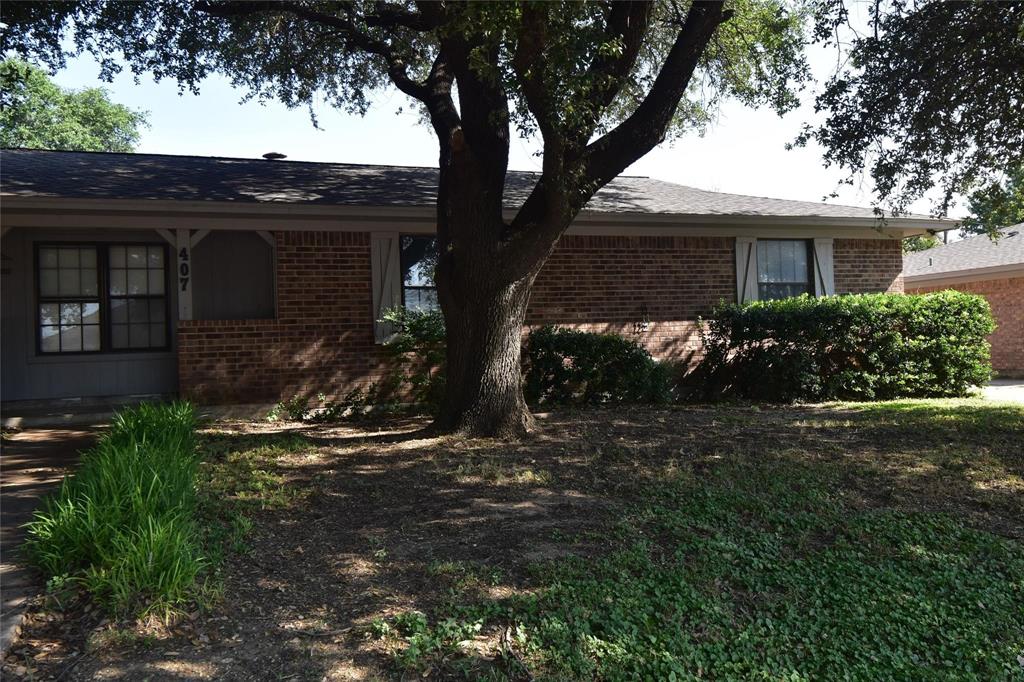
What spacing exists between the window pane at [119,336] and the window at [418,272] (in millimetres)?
3940

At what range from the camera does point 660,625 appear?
383 cm

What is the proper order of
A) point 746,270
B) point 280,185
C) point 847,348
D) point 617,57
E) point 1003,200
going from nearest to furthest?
point 617,57, point 1003,200, point 280,185, point 847,348, point 746,270

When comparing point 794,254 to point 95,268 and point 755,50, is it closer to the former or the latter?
point 755,50

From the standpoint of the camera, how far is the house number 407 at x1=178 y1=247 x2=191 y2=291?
10.4 meters

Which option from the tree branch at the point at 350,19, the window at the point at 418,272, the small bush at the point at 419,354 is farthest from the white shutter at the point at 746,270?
the tree branch at the point at 350,19

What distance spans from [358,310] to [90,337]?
3706mm

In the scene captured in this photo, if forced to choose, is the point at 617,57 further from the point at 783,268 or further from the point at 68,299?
the point at 68,299

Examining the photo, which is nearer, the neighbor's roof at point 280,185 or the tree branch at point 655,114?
the tree branch at point 655,114

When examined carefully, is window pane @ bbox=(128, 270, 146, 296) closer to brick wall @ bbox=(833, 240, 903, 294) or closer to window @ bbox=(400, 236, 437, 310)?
window @ bbox=(400, 236, 437, 310)

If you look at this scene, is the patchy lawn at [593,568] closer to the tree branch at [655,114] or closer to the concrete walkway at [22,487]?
the concrete walkway at [22,487]

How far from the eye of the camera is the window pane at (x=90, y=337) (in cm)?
1077

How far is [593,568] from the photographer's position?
14.4 ft

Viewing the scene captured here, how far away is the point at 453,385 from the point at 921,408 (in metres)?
6.58

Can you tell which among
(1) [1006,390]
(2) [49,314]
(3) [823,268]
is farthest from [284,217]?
(1) [1006,390]
